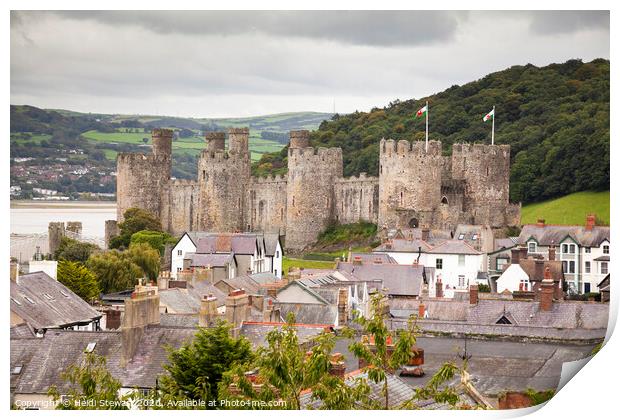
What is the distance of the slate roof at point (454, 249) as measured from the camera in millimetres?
34656

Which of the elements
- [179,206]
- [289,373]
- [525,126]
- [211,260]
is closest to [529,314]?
[289,373]

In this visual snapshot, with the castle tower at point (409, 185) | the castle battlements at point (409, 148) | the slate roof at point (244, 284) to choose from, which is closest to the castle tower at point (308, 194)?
the castle tower at point (409, 185)

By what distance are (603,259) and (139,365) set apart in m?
19.4

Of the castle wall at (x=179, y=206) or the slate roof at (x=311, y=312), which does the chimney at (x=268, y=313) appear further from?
the castle wall at (x=179, y=206)

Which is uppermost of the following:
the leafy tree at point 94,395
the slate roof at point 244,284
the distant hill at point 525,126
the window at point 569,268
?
the distant hill at point 525,126

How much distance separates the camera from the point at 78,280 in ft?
89.6

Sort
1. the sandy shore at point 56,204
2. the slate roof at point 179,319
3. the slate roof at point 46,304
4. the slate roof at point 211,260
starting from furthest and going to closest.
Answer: the slate roof at point 211,260 → the sandy shore at point 56,204 → the slate roof at point 179,319 → the slate roof at point 46,304

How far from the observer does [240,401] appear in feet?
42.6

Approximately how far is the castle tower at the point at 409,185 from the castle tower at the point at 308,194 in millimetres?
3099

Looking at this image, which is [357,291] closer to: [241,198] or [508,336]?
[508,336]

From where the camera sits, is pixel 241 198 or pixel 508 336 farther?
pixel 241 198

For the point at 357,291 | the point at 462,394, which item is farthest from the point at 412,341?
the point at 357,291
